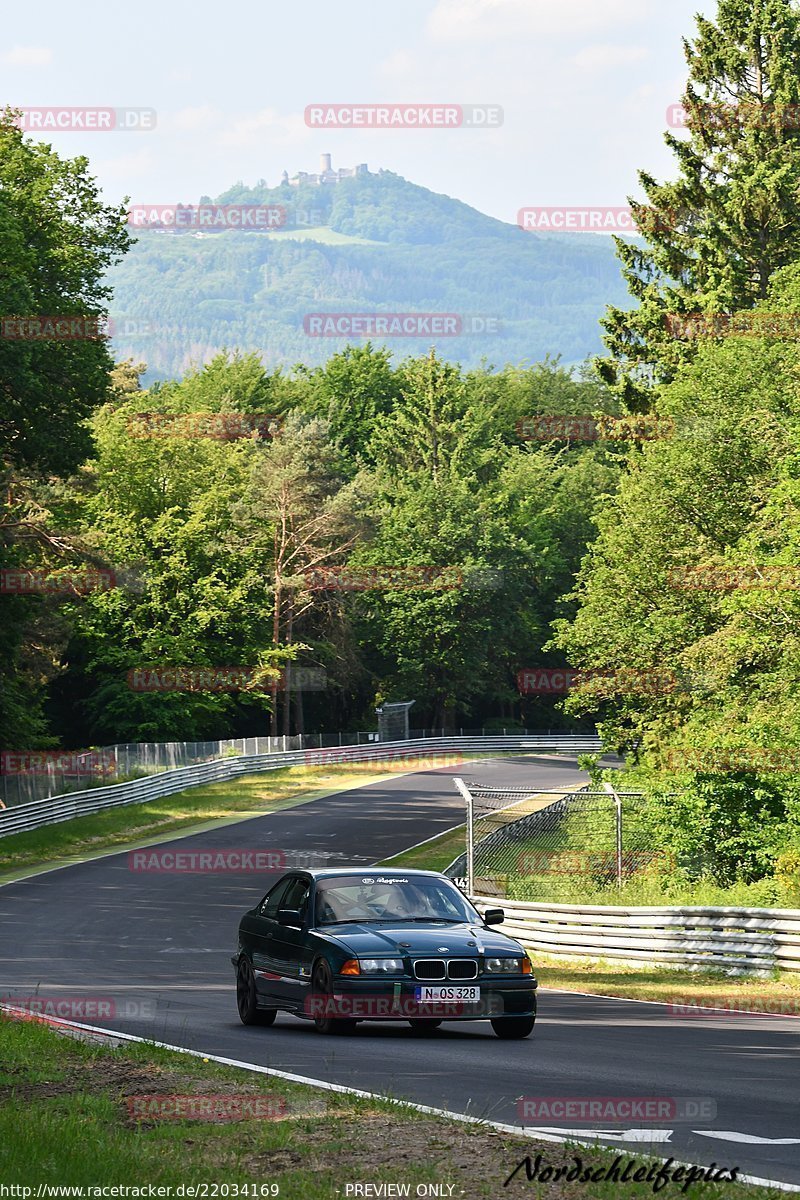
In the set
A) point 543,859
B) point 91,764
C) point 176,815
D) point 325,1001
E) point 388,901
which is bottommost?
point 176,815

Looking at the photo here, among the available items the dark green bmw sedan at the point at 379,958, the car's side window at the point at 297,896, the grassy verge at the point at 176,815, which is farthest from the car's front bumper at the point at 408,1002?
the grassy verge at the point at 176,815

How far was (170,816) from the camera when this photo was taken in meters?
53.2

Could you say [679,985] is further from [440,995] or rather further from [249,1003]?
[440,995]

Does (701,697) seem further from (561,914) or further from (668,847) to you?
(561,914)

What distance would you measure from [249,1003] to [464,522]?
3131 inches

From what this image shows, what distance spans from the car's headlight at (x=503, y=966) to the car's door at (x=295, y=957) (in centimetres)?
159

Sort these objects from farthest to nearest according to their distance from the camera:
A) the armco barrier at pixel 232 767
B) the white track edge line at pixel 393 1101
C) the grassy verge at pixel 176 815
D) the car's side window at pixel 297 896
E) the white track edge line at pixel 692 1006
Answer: the armco barrier at pixel 232 767
the grassy verge at pixel 176 815
the white track edge line at pixel 692 1006
the car's side window at pixel 297 896
the white track edge line at pixel 393 1101

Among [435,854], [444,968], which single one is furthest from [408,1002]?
[435,854]

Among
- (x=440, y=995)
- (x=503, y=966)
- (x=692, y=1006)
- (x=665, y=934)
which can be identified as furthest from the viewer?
(x=665, y=934)

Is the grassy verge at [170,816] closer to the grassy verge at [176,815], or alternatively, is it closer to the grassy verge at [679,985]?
the grassy verge at [176,815]

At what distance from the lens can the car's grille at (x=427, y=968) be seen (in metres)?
13.5

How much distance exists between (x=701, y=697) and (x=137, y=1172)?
32879 mm

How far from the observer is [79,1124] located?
8484mm

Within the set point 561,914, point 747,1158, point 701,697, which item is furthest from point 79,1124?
point 701,697
